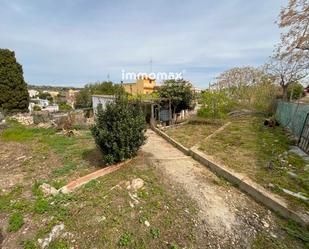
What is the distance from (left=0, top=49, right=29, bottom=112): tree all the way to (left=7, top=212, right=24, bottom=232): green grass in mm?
19013

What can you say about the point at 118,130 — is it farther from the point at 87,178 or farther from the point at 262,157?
Answer: the point at 262,157

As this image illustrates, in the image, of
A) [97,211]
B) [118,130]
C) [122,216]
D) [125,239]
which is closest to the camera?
[125,239]

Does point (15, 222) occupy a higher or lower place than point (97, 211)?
lower

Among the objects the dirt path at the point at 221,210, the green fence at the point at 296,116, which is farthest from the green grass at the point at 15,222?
the green fence at the point at 296,116

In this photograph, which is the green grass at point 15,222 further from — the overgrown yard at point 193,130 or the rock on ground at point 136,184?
the overgrown yard at point 193,130

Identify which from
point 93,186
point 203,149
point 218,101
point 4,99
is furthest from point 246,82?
point 4,99

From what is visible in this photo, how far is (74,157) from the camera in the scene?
5836 millimetres

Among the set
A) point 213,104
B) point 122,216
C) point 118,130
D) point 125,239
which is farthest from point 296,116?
point 125,239

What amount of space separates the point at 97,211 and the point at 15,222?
4.39 feet

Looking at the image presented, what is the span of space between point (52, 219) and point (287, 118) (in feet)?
33.0

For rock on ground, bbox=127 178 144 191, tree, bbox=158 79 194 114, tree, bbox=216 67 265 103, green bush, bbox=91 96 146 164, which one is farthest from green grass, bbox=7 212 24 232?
tree, bbox=216 67 265 103

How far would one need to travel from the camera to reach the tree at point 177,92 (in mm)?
11636

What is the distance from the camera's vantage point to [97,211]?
303 centimetres

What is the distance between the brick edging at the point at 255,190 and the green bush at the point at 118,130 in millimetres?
2027
